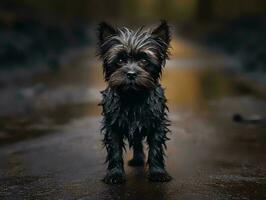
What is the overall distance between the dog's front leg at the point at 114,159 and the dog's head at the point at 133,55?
0.73m

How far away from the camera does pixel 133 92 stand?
779 cm

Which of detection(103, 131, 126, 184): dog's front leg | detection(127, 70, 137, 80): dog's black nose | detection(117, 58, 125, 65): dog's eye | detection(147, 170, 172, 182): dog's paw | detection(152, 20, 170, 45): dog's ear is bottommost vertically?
detection(147, 170, 172, 182): dog's paw

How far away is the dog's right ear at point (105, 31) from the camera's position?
789 centimetres

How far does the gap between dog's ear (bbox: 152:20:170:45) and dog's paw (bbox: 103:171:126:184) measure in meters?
1.63

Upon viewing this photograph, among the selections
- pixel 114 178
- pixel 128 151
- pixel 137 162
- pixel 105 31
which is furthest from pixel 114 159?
pixel 128 151

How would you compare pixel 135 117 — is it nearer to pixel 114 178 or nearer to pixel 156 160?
pixel 156 160

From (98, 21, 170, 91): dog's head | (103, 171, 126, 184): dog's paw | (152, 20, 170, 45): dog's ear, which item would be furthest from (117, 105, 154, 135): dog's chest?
(152, 20, 170, 45): dog's ear

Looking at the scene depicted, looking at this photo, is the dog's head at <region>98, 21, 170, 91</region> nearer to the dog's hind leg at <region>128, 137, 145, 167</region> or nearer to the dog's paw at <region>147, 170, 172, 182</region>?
the dog's paw at <region>147, 170, 172, 182</region>

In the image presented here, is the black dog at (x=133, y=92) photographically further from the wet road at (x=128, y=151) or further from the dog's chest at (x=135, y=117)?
the wet road at (x=128, y=151)

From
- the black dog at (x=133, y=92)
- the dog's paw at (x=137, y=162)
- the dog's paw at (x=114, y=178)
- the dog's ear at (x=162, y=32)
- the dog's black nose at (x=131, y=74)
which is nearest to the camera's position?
the dog's black nose at (x=131, y=74)

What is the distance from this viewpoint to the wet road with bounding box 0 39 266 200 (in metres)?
7.55

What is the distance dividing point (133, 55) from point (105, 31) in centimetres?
52

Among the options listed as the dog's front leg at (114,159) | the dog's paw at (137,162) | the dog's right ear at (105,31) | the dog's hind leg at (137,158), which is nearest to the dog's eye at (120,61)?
A: the dog's right ear at (105,31)

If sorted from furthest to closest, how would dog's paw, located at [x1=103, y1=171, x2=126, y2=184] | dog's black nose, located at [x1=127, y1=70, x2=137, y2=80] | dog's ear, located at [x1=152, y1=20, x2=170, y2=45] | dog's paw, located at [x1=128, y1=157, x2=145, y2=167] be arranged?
dog's paw, located at [x1=128, y1=157, x2=145, y2=167], dog's ear, located at [x1=152, y1=20, x2=170, y2=45], dog's paw, located at [x1=103, y1=171, x2=126, y2=184], dog's black nose, located at [x1=127, y1=70, x2=137, y2=80]
